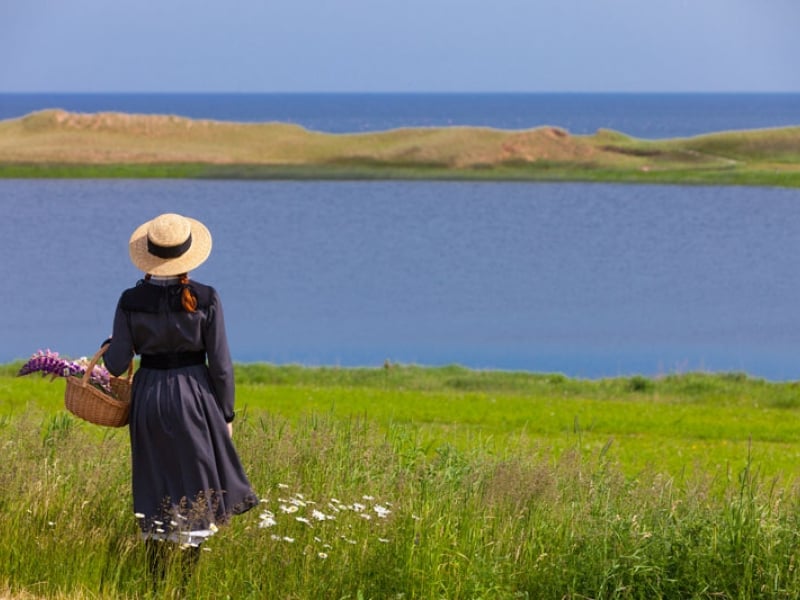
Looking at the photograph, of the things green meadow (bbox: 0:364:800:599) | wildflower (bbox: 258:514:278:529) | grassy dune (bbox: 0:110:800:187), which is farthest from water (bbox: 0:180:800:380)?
wildflower (bbox: 258:514:278:529)

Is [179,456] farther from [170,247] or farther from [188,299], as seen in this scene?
[170,247]

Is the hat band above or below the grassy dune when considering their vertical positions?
below

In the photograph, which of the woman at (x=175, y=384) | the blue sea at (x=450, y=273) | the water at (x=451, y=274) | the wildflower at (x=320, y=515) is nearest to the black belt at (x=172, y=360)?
the woman at (x=175, y=384)

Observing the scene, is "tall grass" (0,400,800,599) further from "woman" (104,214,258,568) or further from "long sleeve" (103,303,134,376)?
"long sleeve" (103,303,134,376)

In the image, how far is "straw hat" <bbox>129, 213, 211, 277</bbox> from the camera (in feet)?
22.4

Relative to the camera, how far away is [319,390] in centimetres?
1920

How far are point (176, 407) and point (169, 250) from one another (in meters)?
0.86

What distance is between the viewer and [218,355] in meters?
6.86

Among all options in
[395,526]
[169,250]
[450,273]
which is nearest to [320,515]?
[395,526]

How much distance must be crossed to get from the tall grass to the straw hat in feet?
5.10

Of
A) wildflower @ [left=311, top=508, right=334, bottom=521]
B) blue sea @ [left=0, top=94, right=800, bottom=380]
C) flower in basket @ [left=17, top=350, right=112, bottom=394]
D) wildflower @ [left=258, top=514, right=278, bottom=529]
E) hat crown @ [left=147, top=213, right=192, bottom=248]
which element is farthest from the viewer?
blue sea @ [left=0, top=94, right=800, bottom=380]

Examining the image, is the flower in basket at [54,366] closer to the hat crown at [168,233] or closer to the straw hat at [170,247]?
the straw hat at [170,247]

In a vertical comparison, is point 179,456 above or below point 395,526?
above

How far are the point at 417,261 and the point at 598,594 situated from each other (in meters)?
35.7
